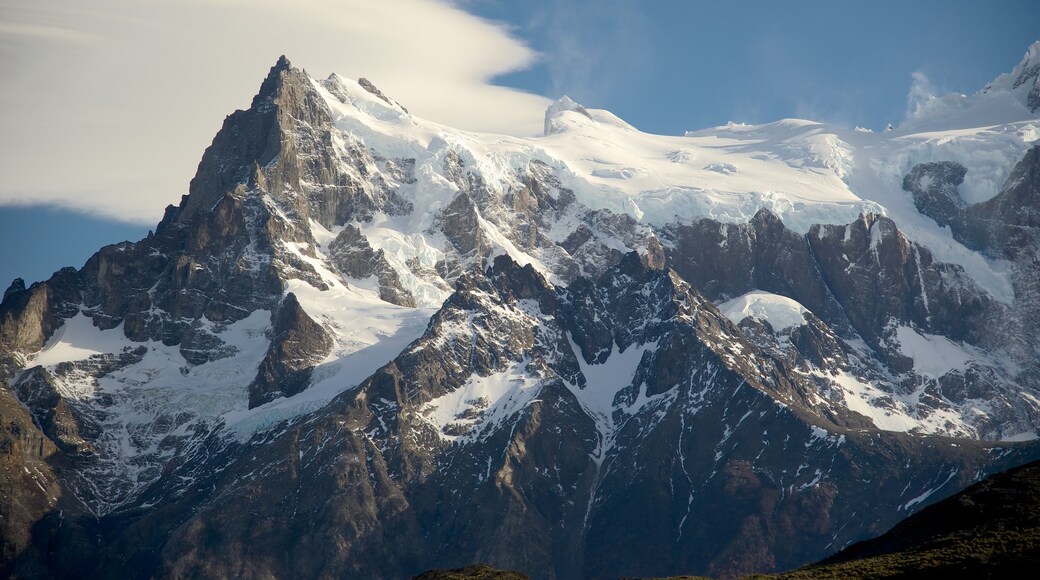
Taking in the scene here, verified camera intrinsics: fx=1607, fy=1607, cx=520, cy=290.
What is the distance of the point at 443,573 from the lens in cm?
17912

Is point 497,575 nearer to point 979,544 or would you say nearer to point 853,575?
point 853,575

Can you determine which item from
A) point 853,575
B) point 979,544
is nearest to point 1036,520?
point 979,544

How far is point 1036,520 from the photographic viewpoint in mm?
158625

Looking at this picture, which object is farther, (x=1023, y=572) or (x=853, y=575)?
(x=853, y=575)

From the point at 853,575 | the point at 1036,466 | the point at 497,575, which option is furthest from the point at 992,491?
the point at 497,575

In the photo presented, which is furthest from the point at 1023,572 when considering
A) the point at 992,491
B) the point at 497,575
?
the point at 497,575

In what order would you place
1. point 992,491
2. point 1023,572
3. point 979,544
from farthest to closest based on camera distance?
point 992,491, point 979,544, point 1023,572

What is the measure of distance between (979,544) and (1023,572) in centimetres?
1117

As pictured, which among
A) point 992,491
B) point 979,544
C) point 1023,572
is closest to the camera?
point 1023,572

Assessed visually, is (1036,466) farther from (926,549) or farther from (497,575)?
(497,575)

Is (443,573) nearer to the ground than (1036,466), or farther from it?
nearer to the ground

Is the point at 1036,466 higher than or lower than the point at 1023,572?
higher

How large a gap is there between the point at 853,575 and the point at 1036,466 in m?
31.3

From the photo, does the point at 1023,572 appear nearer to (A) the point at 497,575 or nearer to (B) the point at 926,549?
(B) the point at 926,549
